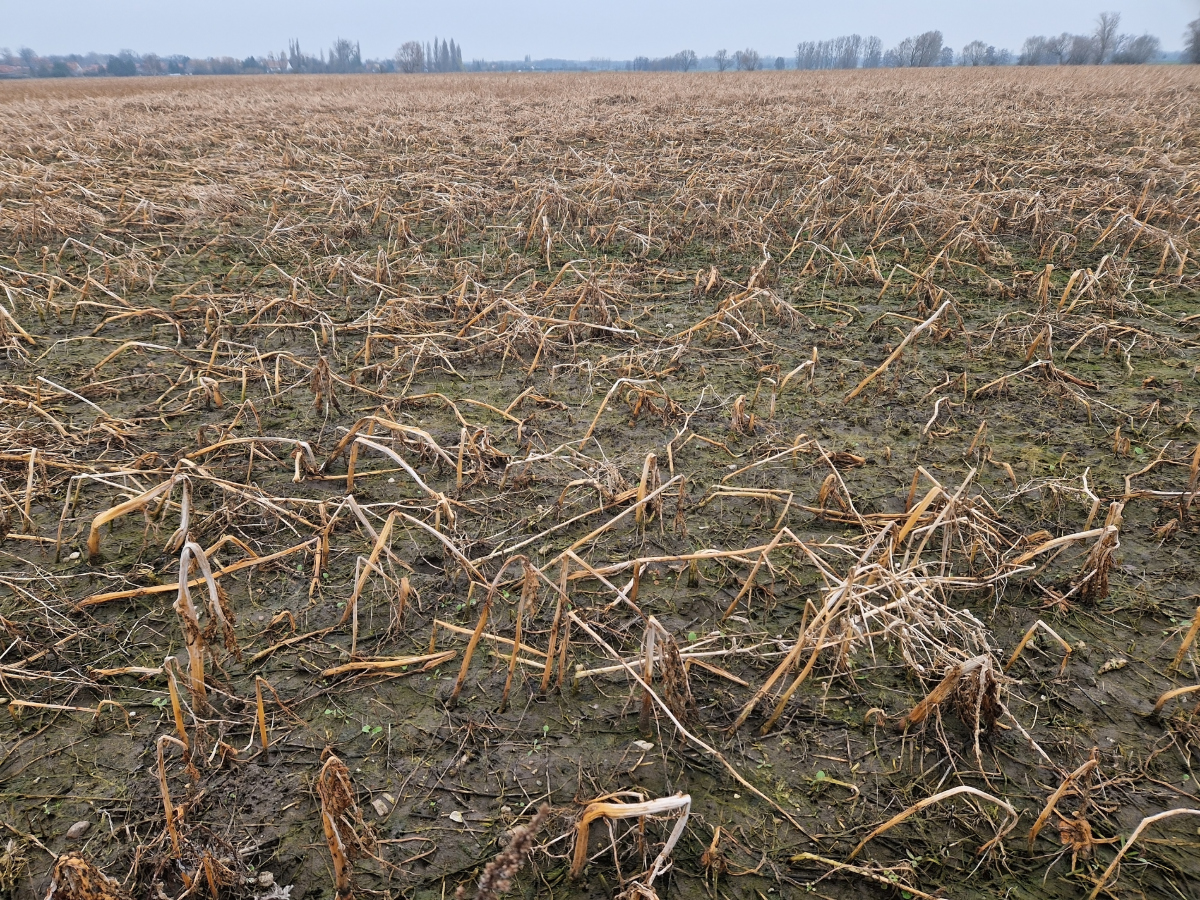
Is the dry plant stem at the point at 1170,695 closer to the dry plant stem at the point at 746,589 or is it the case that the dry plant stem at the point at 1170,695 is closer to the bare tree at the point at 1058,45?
the dry plant stem at the point at 746,589

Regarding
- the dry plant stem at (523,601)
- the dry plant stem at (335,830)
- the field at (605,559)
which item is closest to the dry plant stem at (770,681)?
the field at (605,559)

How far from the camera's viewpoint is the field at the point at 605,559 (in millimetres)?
1659

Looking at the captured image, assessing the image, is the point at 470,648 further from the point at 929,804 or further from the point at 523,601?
the point at 929,804

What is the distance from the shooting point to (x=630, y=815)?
1414 mm

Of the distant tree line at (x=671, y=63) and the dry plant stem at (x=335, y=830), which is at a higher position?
the distant tree line at (x=671, y=63)

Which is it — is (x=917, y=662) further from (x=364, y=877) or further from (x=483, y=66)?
(x=483, y=66)

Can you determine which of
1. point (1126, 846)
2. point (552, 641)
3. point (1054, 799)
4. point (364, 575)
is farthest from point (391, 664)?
point (1126, 846)

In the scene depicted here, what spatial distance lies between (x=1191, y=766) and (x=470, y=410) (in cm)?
316

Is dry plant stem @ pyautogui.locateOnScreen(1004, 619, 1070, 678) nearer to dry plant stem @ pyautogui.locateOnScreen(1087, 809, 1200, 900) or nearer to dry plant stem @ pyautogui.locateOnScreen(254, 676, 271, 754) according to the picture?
dry plant stem @ pyautogui.locateOnScreen(1087, 809, 1200, 900)

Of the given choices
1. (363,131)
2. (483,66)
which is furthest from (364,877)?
(483,66)

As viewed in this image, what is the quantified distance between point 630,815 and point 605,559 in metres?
1.24

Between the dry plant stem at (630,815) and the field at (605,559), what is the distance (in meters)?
0.02

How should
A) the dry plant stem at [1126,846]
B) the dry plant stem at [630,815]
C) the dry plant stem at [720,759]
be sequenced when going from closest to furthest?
the dry plant stem at [630,815], the dry plant stem at [1126,846], the dry plant stem at [720,759]

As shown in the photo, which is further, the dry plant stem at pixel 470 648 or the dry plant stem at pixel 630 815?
the dry plant stem at pixel 470 648
